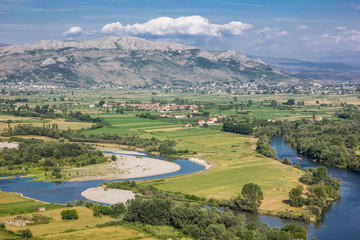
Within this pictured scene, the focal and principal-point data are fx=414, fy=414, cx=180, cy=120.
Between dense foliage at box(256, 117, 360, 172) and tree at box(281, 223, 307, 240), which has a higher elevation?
dense foliage at box(256, 117, 360, 172)

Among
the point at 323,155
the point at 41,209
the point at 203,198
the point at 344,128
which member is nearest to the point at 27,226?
the point at 41,209

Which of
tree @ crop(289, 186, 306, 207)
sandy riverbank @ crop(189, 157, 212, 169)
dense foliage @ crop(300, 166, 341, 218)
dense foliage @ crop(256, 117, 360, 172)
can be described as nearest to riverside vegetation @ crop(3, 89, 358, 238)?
tree @ crop(289, 186, 306, 207)

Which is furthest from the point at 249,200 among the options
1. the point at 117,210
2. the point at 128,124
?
the point at 128,124

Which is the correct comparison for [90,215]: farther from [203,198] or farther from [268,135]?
[268,135]

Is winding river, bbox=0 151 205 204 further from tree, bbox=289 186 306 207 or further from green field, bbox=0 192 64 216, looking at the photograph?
tree, bbox=289 186 306 207

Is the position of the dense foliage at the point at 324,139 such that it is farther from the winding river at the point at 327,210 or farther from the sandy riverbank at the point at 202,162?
the sandy riverbank at the point at 202,162

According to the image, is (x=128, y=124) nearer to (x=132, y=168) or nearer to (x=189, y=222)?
(x=132, y=168)

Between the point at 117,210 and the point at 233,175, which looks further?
the point at 233,175
